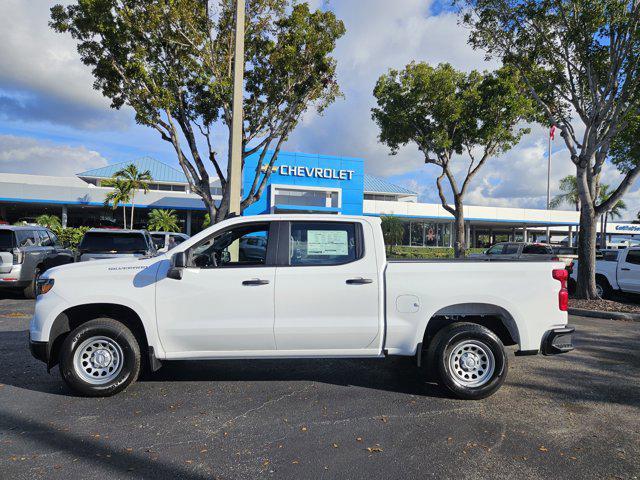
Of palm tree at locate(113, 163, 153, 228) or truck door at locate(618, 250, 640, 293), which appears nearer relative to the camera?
truck door at locate(618, 250, 640, 293)

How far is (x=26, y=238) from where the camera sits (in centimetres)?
1172

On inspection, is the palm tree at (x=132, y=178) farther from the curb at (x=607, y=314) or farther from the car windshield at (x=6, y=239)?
the curb at (x=607, y=314)

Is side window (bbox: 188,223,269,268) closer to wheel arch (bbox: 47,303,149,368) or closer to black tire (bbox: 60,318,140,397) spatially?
wheel arch (bbox: 47,303,149,368)

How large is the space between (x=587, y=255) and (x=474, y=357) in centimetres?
900

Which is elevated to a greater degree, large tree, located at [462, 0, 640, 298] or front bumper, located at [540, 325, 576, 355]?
large tree, located at [462, 0, 640, 298]

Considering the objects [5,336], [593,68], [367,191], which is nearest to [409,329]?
[5,336]

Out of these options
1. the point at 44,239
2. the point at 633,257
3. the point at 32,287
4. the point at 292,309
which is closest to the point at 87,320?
the point at 292,309

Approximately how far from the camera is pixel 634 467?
134 inches

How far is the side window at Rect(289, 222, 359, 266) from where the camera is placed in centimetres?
491

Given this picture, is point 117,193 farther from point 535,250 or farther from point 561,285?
point 561,285

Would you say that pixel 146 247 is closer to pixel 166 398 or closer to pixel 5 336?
pixel 5 336

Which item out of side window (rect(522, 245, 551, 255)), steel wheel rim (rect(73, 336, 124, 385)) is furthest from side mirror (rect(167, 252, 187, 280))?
side window (rect(522, 245, 551, 255))

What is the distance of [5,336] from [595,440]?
8.29 m

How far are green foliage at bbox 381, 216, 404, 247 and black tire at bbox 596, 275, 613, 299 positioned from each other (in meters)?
22.3
